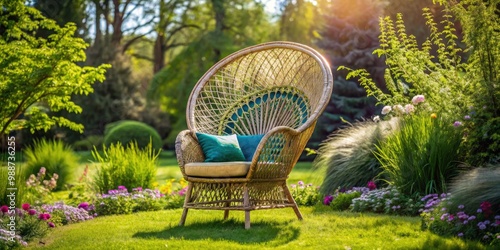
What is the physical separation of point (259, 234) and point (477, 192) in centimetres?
144

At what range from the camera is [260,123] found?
5812 millimetres

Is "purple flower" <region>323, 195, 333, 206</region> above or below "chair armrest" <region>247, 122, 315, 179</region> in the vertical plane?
below

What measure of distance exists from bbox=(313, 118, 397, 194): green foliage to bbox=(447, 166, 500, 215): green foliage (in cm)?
187

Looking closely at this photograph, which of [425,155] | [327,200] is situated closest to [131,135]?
[327,200]

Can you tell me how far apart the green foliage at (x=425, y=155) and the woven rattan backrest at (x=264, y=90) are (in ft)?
2.80

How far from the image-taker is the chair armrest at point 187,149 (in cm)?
482

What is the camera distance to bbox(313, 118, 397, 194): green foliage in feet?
19.6

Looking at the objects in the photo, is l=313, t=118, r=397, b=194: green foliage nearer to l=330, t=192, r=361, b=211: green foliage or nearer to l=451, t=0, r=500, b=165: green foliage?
l=330, t=192, r=361, b=211: green foliage

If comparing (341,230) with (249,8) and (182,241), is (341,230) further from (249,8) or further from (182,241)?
(249,8)

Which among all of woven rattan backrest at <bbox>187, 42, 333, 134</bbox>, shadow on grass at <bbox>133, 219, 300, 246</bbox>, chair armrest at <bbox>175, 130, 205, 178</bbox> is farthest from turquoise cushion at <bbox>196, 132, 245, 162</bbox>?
shadow on grass at <bbox>133, 219, 300, 246</bbox>

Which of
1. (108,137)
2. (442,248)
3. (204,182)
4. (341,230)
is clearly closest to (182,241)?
(204,182)

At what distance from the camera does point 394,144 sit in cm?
531

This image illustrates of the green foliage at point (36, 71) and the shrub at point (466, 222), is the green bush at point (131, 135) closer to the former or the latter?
the green foliage at point (36, 71)

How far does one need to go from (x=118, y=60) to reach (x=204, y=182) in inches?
533
